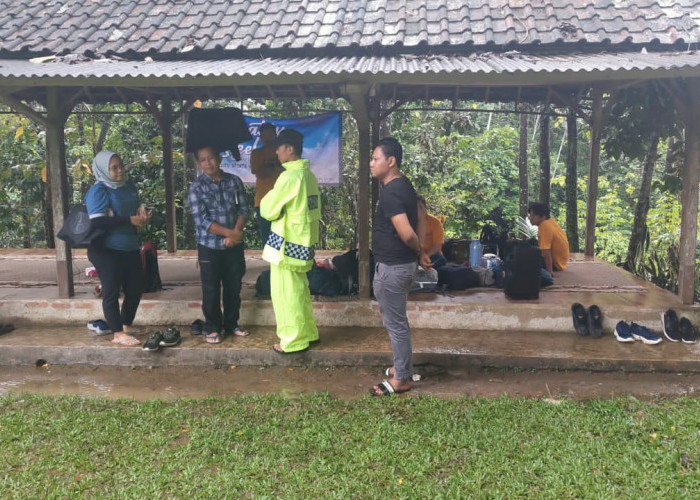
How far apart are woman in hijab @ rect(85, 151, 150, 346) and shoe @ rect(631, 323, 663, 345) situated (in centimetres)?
461

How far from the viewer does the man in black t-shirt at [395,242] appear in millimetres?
3623

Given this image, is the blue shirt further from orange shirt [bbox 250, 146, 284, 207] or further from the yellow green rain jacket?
orange shirt [bbox 250, 146, 284, 207]

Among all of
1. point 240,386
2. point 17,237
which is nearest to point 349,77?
point 240,386

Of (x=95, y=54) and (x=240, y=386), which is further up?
(x=95, y=54)

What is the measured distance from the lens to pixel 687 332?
488 cm

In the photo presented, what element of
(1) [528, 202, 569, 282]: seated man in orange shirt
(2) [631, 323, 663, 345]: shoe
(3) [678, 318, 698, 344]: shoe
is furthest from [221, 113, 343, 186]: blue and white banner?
(3) [678, 318, 698, 344]: shoe

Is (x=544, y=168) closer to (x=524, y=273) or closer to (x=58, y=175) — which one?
(x=524, y=273)

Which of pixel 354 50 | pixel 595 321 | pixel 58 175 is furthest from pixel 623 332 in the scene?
pixel 58 175

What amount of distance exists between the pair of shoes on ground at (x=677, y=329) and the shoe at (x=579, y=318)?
0.72 m

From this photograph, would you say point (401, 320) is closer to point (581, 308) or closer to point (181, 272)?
point (581, 308)

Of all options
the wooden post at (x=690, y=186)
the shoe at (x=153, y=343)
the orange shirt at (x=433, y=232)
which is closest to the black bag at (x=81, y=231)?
the shoe at (x=153, y=343)

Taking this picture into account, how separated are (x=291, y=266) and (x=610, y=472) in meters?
2.67

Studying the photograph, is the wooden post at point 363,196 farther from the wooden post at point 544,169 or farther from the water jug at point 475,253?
the wooden post at point 544,169

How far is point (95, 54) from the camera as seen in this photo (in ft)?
17.3
